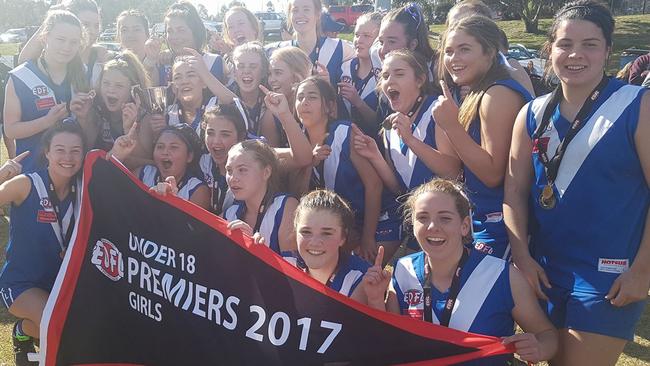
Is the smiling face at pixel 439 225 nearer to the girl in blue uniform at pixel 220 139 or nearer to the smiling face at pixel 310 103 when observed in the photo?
the smiling face at pixel 310 103

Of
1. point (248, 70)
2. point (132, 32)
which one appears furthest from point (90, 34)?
point (248, 70)

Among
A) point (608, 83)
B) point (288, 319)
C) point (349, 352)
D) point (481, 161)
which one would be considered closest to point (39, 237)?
point (288, 319)

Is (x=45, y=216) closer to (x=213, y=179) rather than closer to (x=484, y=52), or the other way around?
(x=213, y=179)

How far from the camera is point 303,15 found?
5.85m

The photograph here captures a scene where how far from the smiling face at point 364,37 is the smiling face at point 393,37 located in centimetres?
81

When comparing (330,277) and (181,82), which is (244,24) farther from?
(330,277)

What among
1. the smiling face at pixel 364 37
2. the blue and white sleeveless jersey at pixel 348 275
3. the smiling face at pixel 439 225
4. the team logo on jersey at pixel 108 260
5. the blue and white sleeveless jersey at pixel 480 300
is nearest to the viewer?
the blue and white sleeveless jersey at pixel 480 300

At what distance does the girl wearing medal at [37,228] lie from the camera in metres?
4.00

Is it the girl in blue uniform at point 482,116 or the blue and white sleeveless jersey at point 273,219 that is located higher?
the girl in blue uniform at point 482,116

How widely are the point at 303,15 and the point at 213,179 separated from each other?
7.34ft

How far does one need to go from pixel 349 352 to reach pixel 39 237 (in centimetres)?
255

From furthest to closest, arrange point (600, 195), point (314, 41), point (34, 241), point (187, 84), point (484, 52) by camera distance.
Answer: point (314, 41) < point (187, 84) < point (34, 241) < point (484, 52) < point (600, 195)

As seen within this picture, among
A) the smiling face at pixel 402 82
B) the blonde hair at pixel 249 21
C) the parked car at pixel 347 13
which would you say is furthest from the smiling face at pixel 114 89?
the parked car at pixel 347 13

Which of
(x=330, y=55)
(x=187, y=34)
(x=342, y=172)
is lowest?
(x=342, y=172)
